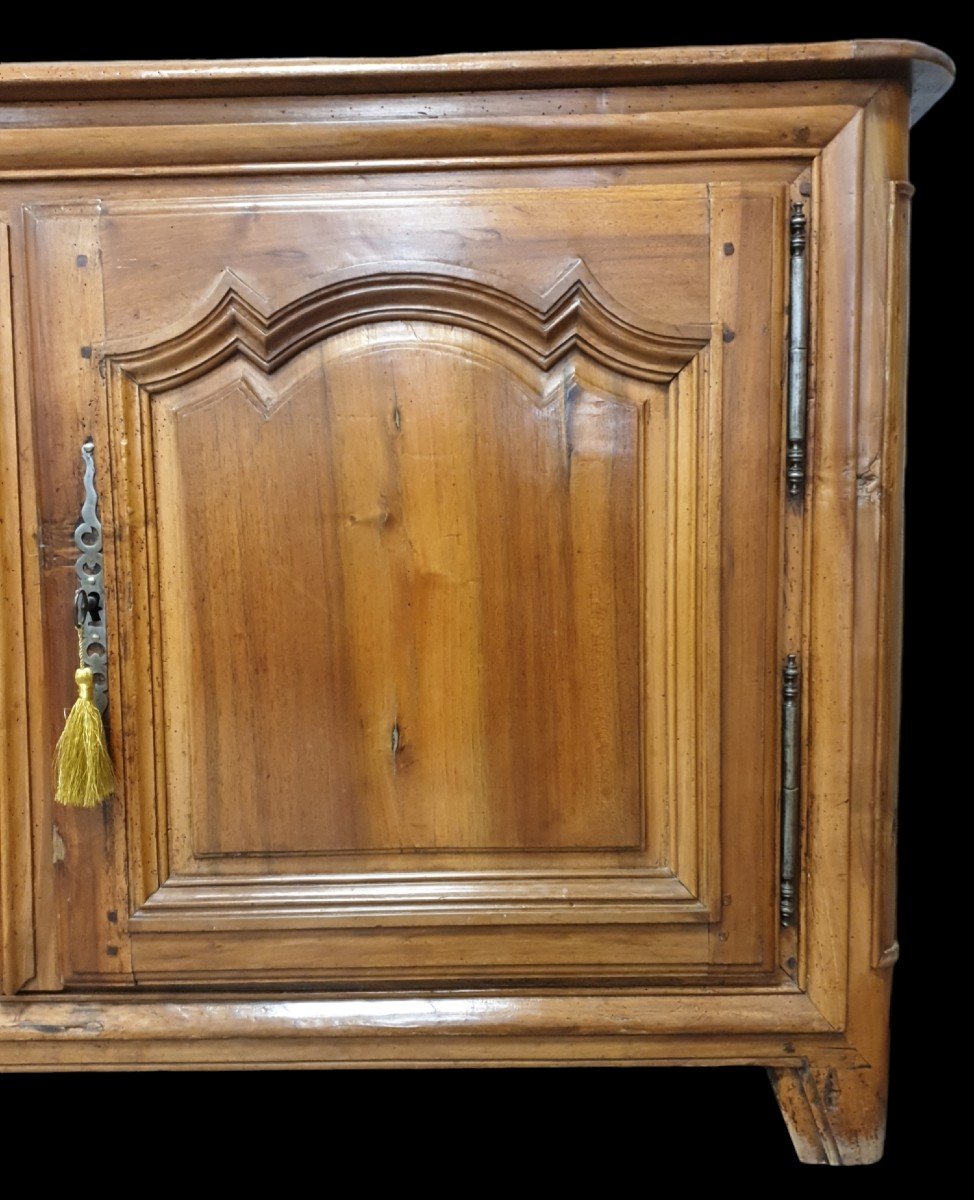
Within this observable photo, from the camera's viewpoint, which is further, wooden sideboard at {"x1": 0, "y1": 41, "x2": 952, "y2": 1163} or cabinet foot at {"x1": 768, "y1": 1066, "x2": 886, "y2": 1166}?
cabinet foot at {"x1": 768, "y1": 1066, "x2": 886, "y2": 1166}

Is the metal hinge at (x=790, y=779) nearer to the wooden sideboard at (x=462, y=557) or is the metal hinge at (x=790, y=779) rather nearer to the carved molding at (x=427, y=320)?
the wooden sideboard at (x=462, y=557)

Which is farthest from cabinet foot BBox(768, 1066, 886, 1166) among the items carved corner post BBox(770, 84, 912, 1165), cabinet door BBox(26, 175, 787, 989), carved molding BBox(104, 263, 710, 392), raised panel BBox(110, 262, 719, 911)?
carved molding BBox(104, 263, 710, 392)

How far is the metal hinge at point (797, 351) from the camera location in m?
1.66

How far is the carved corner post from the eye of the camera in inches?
64.9

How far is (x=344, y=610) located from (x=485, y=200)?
0.68 m

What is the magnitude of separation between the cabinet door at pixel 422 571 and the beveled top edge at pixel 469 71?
0.14m

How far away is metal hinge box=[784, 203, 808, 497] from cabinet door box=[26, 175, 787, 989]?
0.03 metres

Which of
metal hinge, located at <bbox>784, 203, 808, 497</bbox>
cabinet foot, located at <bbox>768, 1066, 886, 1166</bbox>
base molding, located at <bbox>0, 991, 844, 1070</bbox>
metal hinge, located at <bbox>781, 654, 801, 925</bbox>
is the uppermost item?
metal hinge, located at <bbox>784, 203, 808, 497</bbox>

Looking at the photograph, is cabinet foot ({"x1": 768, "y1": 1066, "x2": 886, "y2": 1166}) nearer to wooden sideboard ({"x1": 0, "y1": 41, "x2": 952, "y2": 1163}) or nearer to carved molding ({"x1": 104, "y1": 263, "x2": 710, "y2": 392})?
wooden sideboard ({"x1": 0, "y1": 41, "x2": 952, "y2": 1163})

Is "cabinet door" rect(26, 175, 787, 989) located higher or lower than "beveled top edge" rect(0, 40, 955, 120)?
lower

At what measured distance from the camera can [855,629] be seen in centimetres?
169

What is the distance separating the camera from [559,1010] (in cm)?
177

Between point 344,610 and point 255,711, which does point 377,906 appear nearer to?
point 255,711

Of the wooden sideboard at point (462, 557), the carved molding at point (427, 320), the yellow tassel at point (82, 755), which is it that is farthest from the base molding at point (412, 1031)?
the carved molding at point (427, 320)
